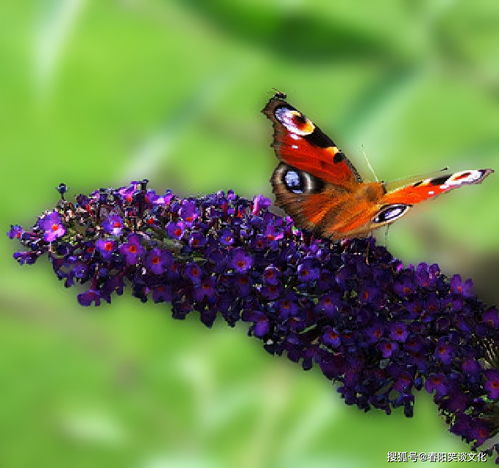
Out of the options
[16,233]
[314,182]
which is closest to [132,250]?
[16,233]

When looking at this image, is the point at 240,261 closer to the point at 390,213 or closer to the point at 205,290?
the point at 205,290

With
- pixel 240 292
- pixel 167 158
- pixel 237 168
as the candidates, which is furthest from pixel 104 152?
pixel 240 292

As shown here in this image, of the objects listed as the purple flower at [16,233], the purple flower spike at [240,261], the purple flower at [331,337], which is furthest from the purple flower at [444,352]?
the purple flower at [16,233]

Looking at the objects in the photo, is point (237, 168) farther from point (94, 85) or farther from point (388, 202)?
point (388, 202)

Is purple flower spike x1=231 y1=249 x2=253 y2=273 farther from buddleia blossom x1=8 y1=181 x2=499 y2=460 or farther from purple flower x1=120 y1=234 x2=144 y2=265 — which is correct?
purple flower x1=120 y1=234 x2=144 y2=265

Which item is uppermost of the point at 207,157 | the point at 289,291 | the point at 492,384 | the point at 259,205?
the point at 207,157

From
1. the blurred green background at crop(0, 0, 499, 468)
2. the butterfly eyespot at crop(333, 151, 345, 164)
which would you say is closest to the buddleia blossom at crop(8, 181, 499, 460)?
the butterfly eyespot at crop(333, 151, 345, 164)
